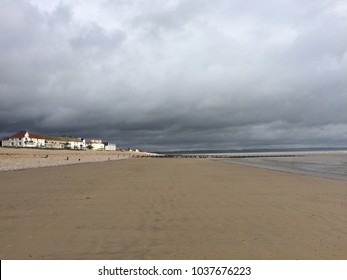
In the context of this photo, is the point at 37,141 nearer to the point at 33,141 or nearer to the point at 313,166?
the point at 33,141

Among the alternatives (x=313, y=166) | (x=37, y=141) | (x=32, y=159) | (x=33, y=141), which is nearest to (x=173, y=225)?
(x=313, y=166)

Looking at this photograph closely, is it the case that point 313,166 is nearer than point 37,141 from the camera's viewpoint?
Yes

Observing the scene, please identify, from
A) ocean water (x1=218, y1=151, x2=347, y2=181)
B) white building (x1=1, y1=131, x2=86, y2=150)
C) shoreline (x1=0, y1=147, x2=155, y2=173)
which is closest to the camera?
ocean water (x1=218, y1=151, x2=347, y2=181)

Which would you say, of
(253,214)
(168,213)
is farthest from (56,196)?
(253,214)

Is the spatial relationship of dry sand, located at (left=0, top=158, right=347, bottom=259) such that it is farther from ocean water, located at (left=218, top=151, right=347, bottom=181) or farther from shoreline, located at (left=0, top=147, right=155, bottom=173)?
shoreline, located at (left=0, top=147, right=155, bottom=173)

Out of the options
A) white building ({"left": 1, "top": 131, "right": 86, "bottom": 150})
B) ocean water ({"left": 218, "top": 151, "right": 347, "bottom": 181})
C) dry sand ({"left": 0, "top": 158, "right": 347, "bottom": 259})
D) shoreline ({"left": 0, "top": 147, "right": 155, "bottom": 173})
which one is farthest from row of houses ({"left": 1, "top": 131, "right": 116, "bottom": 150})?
dry sand ({"left": 0, "top": 158, "right": 347, "bottom": 259})

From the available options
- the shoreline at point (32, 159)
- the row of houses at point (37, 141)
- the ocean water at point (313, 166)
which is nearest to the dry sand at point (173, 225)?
the ocean water at point (313, 166)

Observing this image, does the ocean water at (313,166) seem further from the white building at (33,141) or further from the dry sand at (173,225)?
the white building at (33,141)

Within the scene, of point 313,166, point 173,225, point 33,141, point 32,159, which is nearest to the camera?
point 173,225

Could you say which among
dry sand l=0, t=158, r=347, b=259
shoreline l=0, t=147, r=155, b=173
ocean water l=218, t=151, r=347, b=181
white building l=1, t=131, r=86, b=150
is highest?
white building l=1, t=131, r=86, b=150

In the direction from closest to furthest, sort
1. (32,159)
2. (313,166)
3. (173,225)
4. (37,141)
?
1. (173,225)
2. (313,166)
3. (32,159)
4. (37,141)

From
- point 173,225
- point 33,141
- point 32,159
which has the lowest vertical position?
point 173,225
